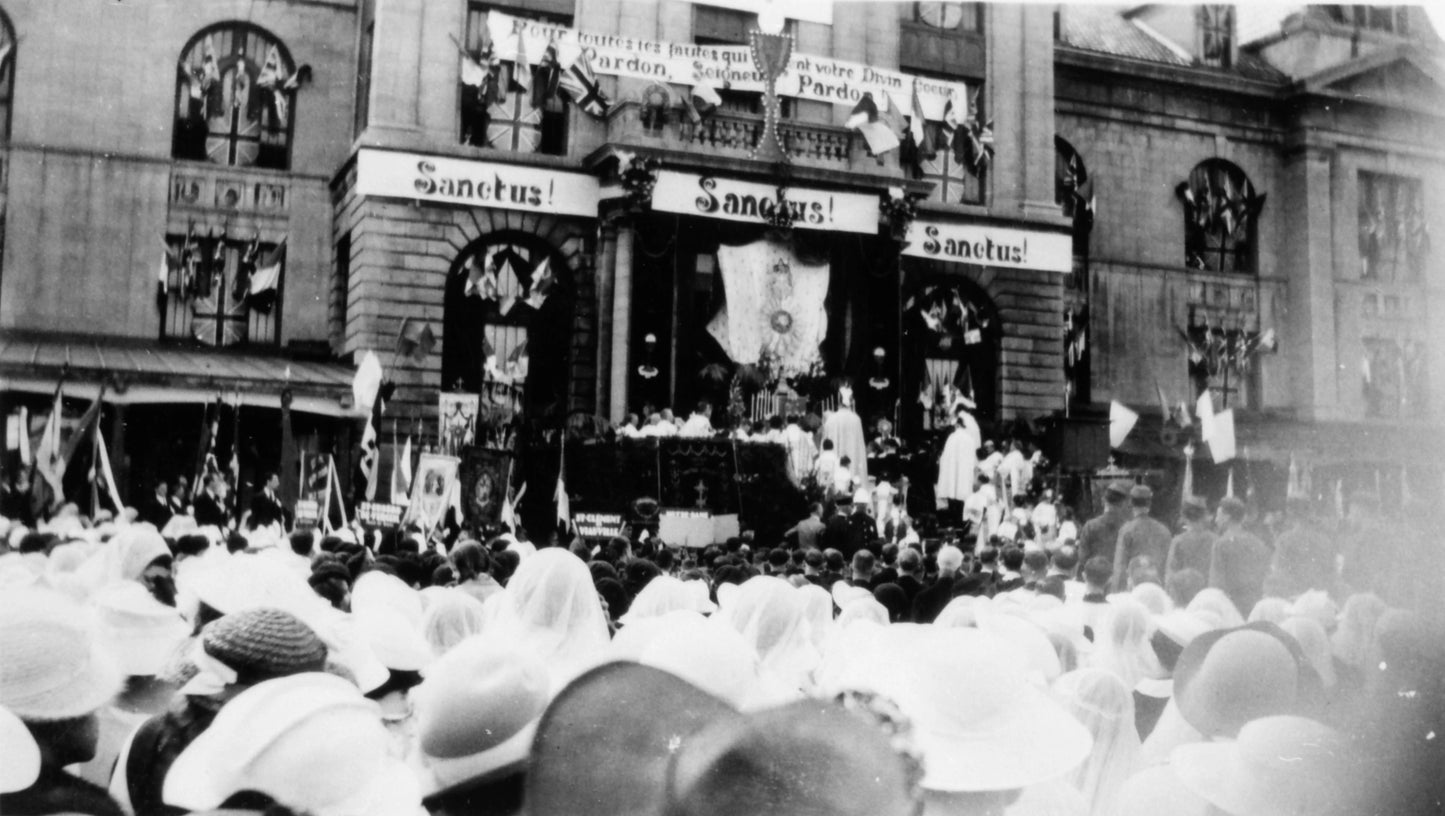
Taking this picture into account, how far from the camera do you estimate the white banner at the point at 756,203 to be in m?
24.3

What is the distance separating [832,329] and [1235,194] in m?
15.8

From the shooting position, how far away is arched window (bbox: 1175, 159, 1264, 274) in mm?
34406

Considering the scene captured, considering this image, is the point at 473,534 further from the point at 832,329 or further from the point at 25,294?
the point at 25,294

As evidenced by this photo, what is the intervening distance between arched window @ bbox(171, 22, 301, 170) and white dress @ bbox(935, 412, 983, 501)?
50.5 feet

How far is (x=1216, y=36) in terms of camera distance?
35.5 m

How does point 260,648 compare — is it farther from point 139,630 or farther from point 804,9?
point 804,9

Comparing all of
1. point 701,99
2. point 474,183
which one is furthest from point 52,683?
point 474,183

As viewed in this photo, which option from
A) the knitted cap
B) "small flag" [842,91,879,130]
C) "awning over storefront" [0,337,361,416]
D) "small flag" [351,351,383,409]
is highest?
"small flag" [842,91,879,130]

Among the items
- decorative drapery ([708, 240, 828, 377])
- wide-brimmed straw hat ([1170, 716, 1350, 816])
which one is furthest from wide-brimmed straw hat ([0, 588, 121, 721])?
decorative drapery ([708, 240, 828, 377])

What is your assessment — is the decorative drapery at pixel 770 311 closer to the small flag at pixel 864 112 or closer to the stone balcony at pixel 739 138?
the stone balcony at pixel 739 138

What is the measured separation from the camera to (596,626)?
4.27m

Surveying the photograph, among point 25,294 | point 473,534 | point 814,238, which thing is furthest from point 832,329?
point 25,294

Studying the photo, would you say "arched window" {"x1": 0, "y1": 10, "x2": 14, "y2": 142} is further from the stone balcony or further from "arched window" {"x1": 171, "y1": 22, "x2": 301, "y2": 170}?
the stone balcony

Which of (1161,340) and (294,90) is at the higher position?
(294,90)
